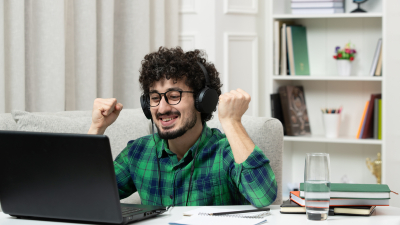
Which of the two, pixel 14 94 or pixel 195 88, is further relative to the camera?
pixel 14 94

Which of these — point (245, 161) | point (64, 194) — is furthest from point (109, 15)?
point (64, 194)

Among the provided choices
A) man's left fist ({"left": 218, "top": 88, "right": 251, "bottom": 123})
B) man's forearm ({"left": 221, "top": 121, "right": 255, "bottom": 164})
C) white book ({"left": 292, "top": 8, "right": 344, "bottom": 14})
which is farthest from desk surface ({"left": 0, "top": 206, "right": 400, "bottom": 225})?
white book ({"left": 292, "top": 8, "right": 344, "bottom": 14})

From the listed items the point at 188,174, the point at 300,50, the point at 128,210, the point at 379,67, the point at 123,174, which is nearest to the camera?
the point at 128,210

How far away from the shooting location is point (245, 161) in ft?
3.70

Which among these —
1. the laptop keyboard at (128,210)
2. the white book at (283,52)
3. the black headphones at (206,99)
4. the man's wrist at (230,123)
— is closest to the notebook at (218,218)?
the laptop keyboard at (128,210)

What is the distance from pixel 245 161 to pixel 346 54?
1711 millimetres

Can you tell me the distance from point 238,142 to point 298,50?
66.6 inches

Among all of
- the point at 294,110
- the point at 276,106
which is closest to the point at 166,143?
the point at 276,106

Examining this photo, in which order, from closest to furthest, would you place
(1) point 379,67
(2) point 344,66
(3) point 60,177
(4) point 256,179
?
(3) point 60,177, (4) point 256,179, (1) point 379,67, (2) point 344,66

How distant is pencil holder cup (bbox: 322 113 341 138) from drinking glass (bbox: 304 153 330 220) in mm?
1789

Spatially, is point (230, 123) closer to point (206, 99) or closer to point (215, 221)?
point (206, 99)

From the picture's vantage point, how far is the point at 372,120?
2553mm

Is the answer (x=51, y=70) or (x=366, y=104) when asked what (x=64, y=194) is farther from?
(x=366, y=104)

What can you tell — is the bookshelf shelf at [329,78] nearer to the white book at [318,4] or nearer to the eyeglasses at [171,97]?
the white book at [318,4]
